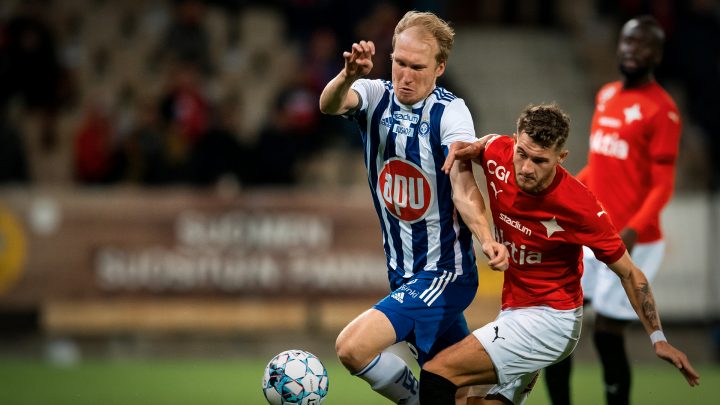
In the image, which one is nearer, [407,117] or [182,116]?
[407,117]

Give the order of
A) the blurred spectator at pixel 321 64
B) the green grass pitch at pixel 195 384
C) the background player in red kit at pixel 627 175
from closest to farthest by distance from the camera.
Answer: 1. the background player in red kit at pixel 627 175
2. the green grass pitch at pixel 195 384
3. the blurred spectator at pixel 321 64

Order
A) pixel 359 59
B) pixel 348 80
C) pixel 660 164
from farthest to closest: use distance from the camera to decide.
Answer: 1. pixel 660 164
2. pixel 348 80
3. pixel 359 59

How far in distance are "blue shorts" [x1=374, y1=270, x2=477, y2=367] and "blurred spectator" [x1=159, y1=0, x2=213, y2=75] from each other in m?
7.78

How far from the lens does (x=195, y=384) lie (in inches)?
349

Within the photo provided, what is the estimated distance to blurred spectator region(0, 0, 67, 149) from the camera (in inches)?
474

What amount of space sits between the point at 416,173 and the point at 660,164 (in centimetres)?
185

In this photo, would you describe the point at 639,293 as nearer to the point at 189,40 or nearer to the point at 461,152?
the point at 461,152

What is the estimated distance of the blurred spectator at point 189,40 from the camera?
12.7 m

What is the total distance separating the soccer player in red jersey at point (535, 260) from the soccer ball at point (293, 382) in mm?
696

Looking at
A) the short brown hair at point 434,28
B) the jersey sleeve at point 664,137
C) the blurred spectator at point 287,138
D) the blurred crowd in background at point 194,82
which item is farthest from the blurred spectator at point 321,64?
the short brown hair at point 434,28

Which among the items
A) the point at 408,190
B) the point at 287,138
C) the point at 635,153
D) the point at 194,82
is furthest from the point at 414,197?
the point at 194,82

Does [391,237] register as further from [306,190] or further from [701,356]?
[701,356]

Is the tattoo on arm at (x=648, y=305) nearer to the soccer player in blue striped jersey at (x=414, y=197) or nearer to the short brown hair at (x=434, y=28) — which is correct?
the soccer player in blue striped jersey at (x=414, y=197)

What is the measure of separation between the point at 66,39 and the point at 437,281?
8909mm
